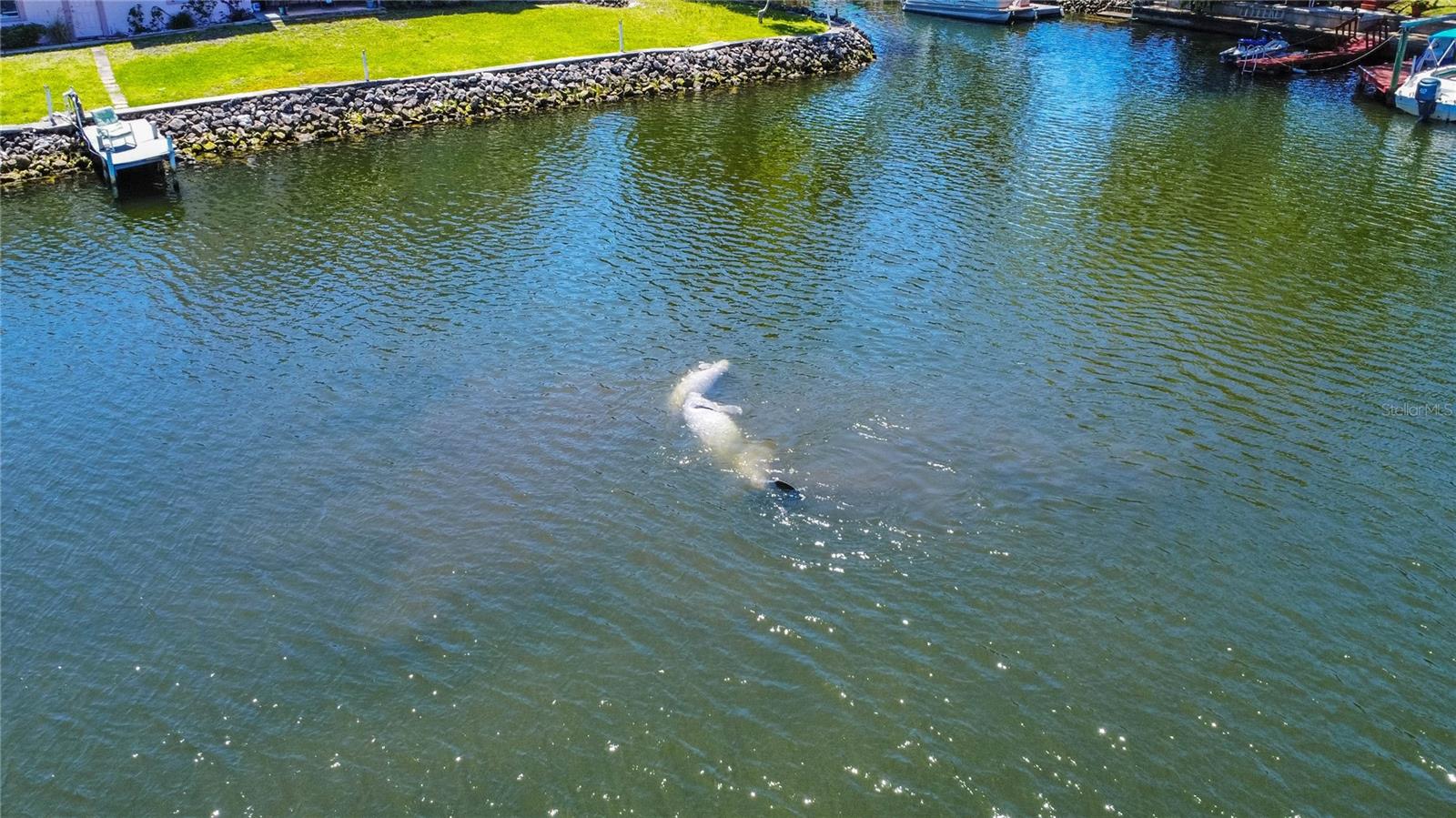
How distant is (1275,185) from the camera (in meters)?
38.2

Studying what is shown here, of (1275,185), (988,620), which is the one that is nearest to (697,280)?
(988,620)

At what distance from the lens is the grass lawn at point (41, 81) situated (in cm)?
4241

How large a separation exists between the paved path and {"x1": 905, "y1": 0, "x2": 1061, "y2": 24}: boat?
211ft

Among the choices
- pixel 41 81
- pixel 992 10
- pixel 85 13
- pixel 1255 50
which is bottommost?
pixel 1255 50

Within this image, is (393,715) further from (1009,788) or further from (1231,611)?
(1231,611)

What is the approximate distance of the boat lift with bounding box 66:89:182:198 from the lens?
126ft

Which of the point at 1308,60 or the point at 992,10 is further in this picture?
the point at 992,10

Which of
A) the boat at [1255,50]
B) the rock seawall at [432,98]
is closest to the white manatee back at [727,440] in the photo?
the rock seawall at [432,98]

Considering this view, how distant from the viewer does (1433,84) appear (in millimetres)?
47000

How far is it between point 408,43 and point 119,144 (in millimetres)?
19715

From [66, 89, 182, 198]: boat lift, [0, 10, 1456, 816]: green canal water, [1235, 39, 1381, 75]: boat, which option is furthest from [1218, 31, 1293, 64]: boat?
[66, 89, 182, 198]: boat lift

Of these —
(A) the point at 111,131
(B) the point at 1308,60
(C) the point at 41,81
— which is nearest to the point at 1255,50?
(B) the point at 1308,60

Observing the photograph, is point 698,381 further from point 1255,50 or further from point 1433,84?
point 1255,50

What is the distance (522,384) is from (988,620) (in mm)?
13289
